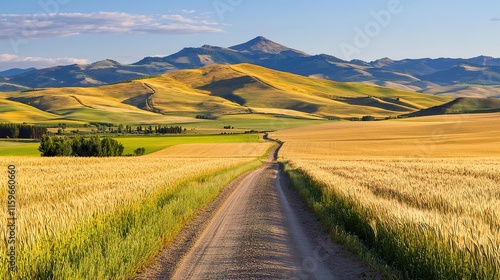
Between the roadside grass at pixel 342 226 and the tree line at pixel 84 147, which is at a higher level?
the roadside grass at pixel 342 226

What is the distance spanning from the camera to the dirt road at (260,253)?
984 centimetres

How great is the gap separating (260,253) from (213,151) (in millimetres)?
83135

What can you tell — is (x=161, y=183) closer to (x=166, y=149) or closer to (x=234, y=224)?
(x=234, y=224)

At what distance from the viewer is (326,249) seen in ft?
39.6

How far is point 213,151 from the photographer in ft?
309

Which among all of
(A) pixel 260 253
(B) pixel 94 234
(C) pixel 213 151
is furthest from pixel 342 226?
(C) pixel 213 151

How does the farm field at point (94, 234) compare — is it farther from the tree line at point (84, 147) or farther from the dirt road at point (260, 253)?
the tree line at point (84, 147)

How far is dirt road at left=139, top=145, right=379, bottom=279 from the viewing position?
32.3 ft

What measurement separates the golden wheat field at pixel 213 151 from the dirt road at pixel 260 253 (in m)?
68.2

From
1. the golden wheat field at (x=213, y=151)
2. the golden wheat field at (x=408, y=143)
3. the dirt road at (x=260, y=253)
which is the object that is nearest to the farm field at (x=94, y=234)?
the dirt road at (x=260, y=253)

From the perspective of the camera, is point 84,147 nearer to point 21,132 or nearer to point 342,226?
point 21,132

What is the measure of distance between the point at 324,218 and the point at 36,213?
8.82m

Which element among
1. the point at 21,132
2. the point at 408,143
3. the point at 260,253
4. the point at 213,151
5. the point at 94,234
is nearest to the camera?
the point at 94,234

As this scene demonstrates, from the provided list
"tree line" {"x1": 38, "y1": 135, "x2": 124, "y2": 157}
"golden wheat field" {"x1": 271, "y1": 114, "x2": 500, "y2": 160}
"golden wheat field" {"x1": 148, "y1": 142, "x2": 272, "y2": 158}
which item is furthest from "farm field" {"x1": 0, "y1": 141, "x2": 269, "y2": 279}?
"tree line" {"x1": 38, "y1": 135, "x2": 124, "y2": 157}
